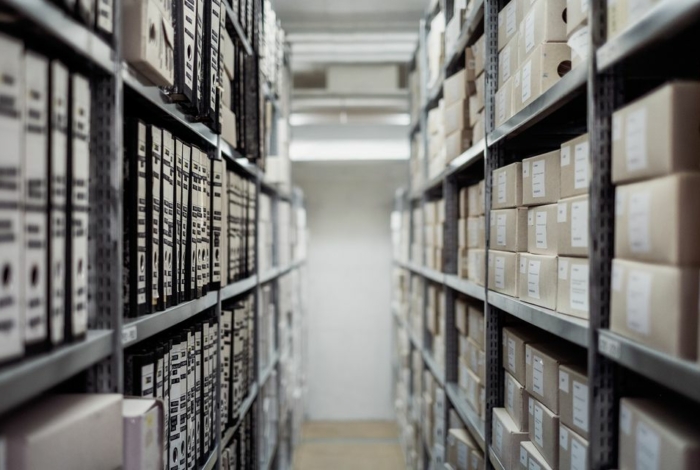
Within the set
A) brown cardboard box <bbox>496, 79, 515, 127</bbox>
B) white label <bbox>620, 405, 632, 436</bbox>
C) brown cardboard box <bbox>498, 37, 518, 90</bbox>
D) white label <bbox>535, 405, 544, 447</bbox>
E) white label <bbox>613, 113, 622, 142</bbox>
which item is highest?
brown cardboard box <bbox>498, 37, 518, 90</bbox>

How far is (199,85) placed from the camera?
140cm

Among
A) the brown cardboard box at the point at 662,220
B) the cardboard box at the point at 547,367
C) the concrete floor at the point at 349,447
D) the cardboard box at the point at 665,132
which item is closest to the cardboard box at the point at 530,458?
the cardboard box at the point at 547,367

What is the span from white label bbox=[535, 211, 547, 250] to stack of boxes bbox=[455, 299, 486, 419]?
0.53 m

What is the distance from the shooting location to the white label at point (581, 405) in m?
1.13

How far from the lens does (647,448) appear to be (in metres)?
0.88

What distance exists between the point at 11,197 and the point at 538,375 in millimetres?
1246

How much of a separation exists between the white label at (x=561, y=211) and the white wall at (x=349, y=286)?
4331 mm

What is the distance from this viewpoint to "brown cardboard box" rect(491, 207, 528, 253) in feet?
5.02

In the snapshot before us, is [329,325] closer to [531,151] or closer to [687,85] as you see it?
[531,151]

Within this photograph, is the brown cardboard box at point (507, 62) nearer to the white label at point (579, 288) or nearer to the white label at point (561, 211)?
the white label at point (561, 211)

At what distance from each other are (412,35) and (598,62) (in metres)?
2.70

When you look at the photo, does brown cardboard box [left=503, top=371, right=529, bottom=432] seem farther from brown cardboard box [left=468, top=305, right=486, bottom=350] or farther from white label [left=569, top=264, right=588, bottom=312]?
white label [left=569, top=264, right=588, bottom=312]

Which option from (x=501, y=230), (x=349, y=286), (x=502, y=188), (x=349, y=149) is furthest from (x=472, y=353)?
(x=349, y=286)

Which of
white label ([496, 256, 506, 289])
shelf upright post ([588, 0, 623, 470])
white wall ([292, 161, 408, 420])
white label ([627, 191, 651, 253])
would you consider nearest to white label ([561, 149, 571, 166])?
shelf upright post ([588, 0, 623, 470])
